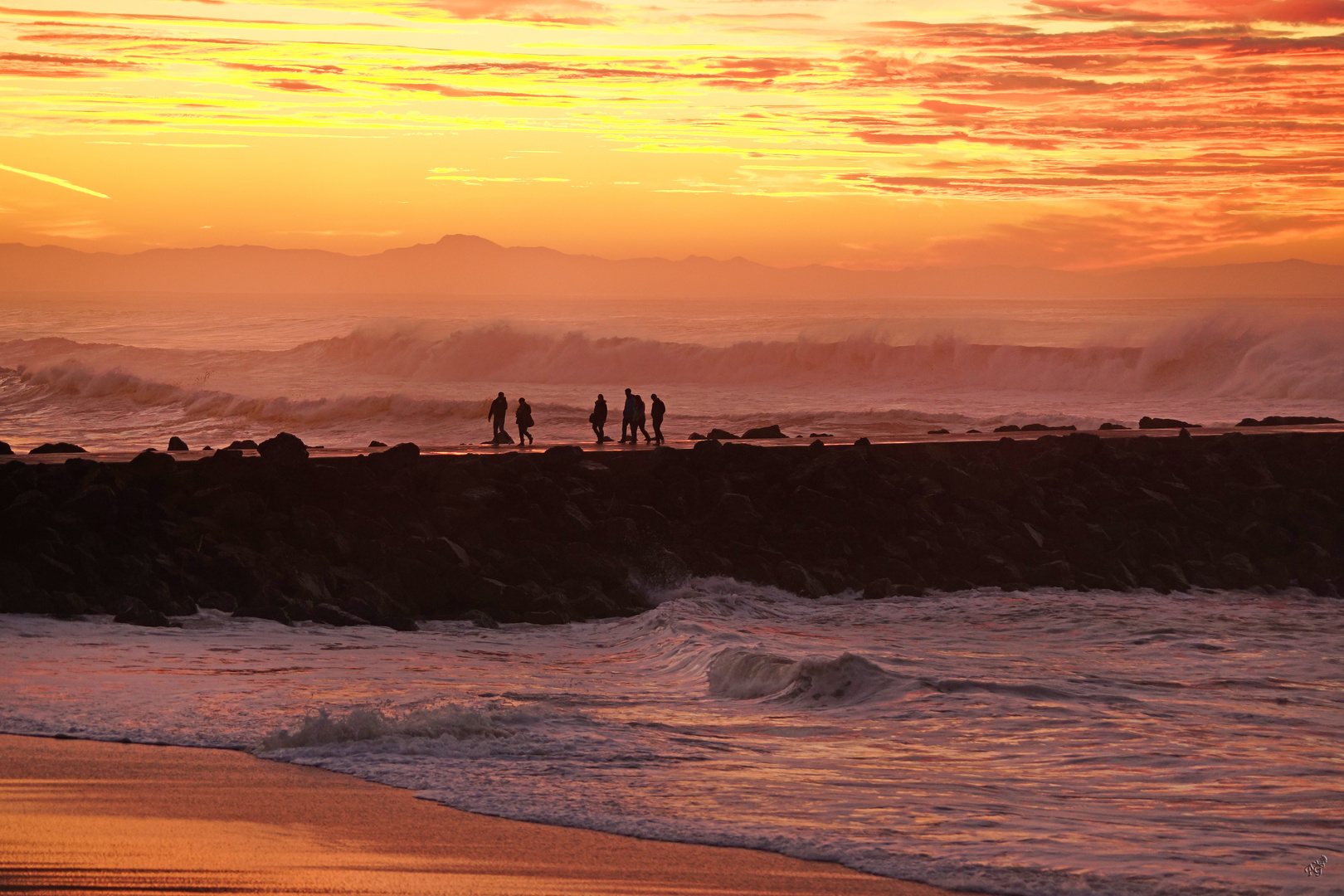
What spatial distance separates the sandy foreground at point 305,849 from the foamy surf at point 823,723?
0.93ft

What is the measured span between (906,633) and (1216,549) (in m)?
6.92

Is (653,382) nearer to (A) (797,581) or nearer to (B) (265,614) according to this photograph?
(A) (797,581)

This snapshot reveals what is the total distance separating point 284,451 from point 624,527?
4.57 meters

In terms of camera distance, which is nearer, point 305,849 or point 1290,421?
point 305,849

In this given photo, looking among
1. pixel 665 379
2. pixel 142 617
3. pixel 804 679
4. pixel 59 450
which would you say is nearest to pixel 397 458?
pixel 142 617

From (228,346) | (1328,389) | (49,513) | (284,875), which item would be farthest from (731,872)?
(228,346)

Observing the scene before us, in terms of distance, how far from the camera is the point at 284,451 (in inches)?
675

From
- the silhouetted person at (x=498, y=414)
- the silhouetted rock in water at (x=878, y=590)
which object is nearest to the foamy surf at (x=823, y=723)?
the silhouetted rock in water at (x=878, y=590)

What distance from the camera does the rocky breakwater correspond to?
14305mm

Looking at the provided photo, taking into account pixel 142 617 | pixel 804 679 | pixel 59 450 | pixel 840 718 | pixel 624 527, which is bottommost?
pixel 840 718

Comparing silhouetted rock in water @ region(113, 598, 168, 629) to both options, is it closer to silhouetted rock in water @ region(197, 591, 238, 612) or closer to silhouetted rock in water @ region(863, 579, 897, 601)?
silhouetted rock in water @ region(197, 591, 238, 612)

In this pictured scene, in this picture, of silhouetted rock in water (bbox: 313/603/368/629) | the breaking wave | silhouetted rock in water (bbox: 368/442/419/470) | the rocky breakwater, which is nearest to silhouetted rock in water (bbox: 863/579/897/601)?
the rocky breakwater

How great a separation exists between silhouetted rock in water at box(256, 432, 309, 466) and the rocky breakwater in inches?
1.7

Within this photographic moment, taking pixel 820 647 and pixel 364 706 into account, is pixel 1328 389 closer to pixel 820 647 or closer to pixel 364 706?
pixel 820 647
